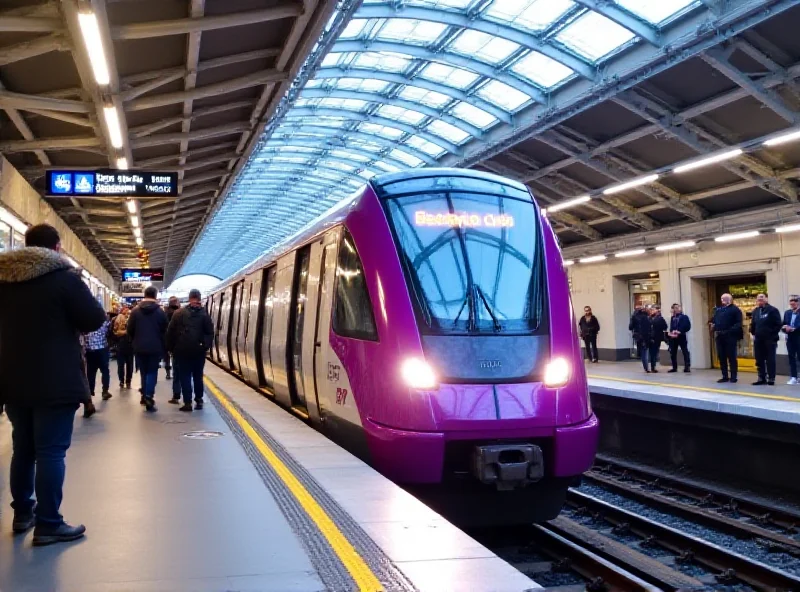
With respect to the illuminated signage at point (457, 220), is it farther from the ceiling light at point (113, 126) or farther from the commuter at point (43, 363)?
the ceiling light at point (113, 126)

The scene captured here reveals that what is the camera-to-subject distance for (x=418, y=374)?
5.89 m

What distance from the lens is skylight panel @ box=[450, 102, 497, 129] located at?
65.9 feet

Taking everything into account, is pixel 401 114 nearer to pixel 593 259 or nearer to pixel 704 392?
pixel 593 259

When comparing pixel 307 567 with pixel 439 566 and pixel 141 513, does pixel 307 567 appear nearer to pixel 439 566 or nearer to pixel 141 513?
pixel 439 566

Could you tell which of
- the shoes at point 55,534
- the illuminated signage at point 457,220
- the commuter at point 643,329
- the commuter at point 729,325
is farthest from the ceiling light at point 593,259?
the shoes at point 55,534

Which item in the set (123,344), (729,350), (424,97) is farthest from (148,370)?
(424,97)

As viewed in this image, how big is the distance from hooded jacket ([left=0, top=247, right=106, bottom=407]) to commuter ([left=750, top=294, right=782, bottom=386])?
455 inches

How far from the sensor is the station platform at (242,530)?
3486 millimetres

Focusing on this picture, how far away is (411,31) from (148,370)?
11.3 m

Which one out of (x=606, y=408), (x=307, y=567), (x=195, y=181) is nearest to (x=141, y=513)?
(x=307, y=567)

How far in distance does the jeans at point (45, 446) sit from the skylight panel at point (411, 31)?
1485 centimetres

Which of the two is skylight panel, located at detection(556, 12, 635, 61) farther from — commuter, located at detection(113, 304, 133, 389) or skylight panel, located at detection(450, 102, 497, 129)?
commuter, located at detection(113, 304, 133, 389)

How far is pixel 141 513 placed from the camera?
4.76 m

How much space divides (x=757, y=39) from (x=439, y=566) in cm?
1112
